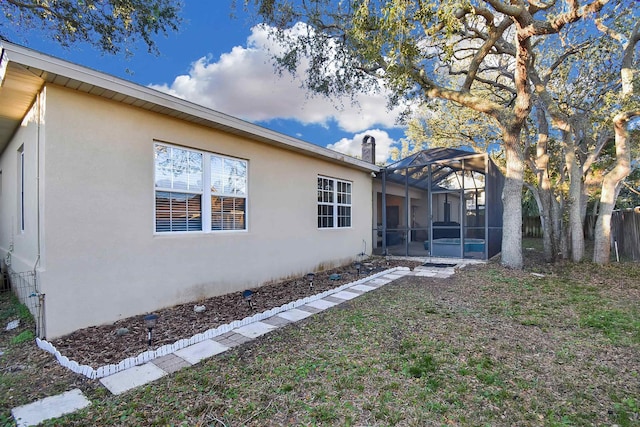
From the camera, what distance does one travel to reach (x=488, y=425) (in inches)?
82.0

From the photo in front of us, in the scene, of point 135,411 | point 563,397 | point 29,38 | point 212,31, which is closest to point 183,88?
point 212,31

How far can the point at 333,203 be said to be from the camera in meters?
8.61

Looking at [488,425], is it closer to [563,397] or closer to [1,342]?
[563,397]

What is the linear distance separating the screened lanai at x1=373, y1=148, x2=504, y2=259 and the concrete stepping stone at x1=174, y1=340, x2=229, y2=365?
747cm

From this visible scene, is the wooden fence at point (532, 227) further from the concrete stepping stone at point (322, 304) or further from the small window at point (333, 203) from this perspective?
the concrete stepping stone at point (322, 304)

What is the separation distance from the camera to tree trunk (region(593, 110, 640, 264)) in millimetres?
7520

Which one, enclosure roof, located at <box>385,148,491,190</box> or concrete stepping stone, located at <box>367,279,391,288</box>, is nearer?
concrete stepping stone, located at <box>367,279,391,288</box>

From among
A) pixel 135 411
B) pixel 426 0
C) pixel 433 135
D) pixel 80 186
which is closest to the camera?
pixel 135 411

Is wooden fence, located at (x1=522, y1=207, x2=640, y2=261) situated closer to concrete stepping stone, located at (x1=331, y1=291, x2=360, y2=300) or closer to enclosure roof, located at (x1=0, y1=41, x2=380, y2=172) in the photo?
concrete stepping stone, located at (x1=331, y1=291, x2=360, y2=300)

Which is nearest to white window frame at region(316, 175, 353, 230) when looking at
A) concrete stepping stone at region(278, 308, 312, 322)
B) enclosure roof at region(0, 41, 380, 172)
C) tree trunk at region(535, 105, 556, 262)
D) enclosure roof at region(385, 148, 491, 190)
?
enclosure roof at region(385, 148, 491, 190)

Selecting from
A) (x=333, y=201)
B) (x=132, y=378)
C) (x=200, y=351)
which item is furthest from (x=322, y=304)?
(x=333, y=201)

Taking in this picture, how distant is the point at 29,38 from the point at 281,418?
894 centimetres

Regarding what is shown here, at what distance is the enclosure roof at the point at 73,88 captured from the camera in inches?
131

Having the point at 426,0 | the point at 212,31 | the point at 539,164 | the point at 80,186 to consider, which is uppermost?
the point at 212,31
